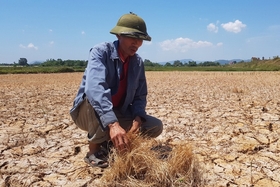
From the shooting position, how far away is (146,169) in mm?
1771

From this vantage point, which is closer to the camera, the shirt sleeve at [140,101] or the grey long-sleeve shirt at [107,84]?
the grey long-sleeve shirt at [107,84]

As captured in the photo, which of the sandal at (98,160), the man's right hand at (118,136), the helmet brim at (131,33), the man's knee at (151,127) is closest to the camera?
the man's right hand at (118,136)

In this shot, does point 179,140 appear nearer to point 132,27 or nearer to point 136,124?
point 136,124

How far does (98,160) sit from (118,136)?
0.56 m

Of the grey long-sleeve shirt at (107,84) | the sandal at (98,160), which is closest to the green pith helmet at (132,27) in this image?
the grey long-sleeve shirt at (107,84)

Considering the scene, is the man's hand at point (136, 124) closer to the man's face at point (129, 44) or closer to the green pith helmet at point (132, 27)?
the man's face at point (129, 44)

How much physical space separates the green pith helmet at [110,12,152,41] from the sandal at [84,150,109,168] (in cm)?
95

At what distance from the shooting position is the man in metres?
1.74

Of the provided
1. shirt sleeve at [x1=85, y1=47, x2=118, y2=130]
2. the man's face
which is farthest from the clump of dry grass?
the man's face

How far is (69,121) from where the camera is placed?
3.91 meters

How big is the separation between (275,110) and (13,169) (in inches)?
148

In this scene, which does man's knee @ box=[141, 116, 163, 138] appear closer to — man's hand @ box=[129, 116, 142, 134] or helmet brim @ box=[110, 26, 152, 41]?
man's hand @ box=[129, 116, 142, 134]

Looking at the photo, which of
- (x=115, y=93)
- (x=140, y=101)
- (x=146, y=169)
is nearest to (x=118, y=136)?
(x=146, y=169)

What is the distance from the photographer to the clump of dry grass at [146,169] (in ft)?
5.65
